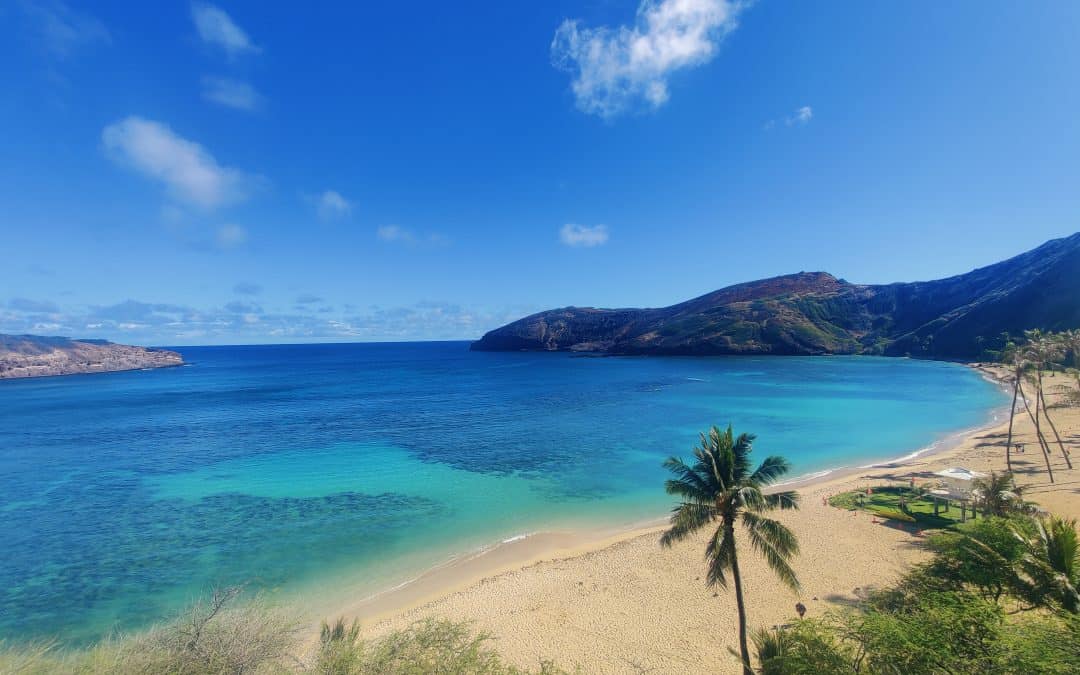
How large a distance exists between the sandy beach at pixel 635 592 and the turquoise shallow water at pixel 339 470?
135 inches

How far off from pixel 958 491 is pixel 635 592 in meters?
23.0

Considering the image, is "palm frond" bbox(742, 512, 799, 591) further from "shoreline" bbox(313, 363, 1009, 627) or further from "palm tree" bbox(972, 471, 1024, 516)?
"palm tree" bbox(972, 471, 1024, 516)

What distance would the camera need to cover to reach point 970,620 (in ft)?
38.7

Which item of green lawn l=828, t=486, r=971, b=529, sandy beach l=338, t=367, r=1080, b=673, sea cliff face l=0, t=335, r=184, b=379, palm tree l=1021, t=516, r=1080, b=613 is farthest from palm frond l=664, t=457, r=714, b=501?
sea cliff face l=0, t=335, r=184, b=379

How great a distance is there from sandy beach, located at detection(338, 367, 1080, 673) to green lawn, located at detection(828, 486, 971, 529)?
1442 millimetres

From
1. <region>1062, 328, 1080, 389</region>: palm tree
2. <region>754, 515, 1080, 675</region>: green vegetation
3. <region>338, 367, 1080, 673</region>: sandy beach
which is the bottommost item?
<region>338, 367, 1080, 673</region>: sandy beach

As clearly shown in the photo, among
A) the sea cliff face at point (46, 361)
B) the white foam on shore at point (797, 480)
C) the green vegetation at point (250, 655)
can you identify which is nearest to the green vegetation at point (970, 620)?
the green vegetation at point (250, 655)

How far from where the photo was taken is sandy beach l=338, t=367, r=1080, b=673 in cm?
1928

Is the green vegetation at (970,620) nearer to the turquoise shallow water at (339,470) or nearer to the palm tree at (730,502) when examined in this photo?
the palm tree at (730,502)

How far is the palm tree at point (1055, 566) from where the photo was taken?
12.6m

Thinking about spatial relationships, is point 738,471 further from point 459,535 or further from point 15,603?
point 15,603

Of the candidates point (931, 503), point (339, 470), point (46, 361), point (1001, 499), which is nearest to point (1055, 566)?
point (1001, 499)

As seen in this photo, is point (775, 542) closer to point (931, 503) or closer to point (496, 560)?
point (496, 560)

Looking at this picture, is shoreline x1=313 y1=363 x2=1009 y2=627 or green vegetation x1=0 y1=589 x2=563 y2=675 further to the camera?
shoreline x1=313 y1=363 x2=1009 y2=627
